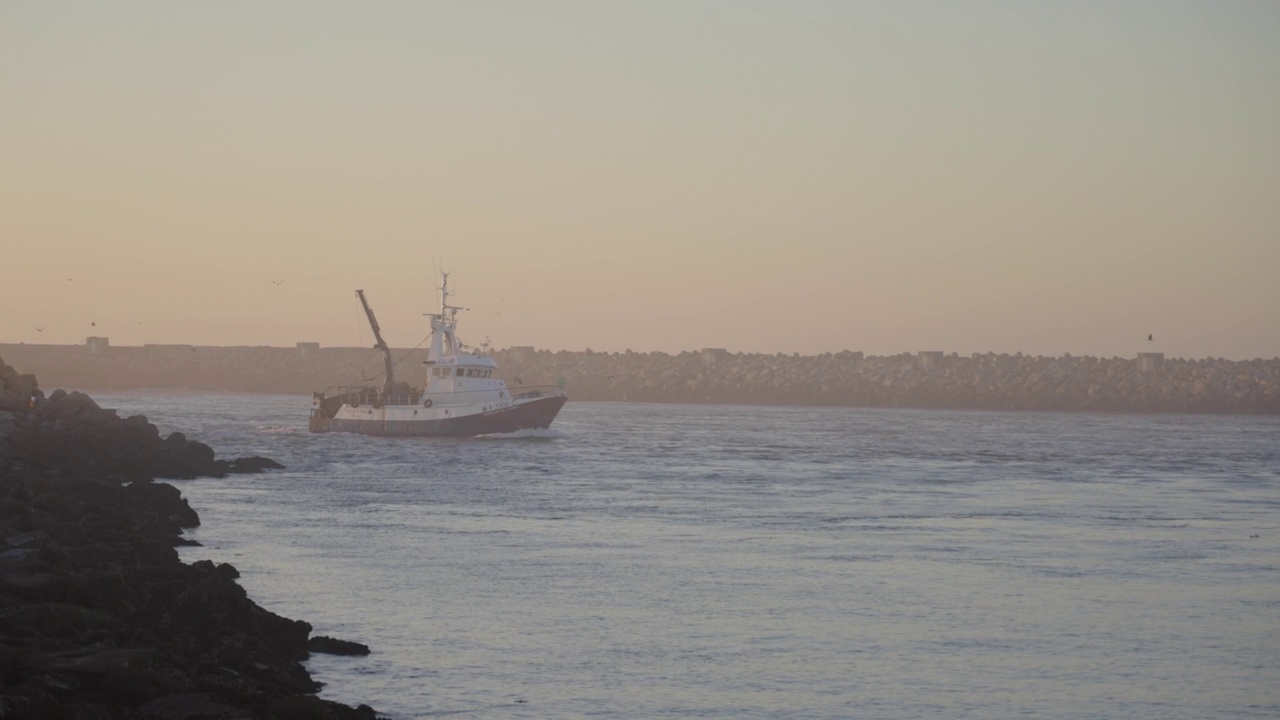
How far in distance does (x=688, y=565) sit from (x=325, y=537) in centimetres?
665

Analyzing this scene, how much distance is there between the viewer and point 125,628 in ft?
42.2

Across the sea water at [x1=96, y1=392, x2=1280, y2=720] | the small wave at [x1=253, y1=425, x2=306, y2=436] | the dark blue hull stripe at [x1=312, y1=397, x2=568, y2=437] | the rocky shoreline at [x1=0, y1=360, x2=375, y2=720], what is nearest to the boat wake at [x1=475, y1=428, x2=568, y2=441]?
the dark blue hull stripe at [x1=312, y1=397, x2=568, y2=437]

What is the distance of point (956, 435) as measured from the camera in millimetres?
70938

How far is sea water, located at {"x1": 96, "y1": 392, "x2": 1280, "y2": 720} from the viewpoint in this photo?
13.4 m

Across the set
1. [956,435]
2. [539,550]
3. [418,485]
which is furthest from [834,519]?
[956,435]

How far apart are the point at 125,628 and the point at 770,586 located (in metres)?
9.07

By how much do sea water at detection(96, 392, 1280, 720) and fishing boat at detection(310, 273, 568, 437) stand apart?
16.3m

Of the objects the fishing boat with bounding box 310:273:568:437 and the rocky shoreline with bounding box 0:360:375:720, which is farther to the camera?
the fishing boat with bounding box 310:273:568:437

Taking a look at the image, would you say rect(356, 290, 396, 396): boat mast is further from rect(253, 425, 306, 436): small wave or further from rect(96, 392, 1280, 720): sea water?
rect(96, 392, 1280, 720): sea water

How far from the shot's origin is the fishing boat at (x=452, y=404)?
60.1 m

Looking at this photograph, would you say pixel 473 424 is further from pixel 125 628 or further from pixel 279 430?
pixel 125 628

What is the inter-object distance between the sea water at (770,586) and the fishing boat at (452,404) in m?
16.3

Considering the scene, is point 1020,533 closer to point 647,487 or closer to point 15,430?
point 647,487

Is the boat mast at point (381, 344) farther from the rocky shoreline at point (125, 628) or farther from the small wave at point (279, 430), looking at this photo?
the rocky shoreline at point (125, 628)
